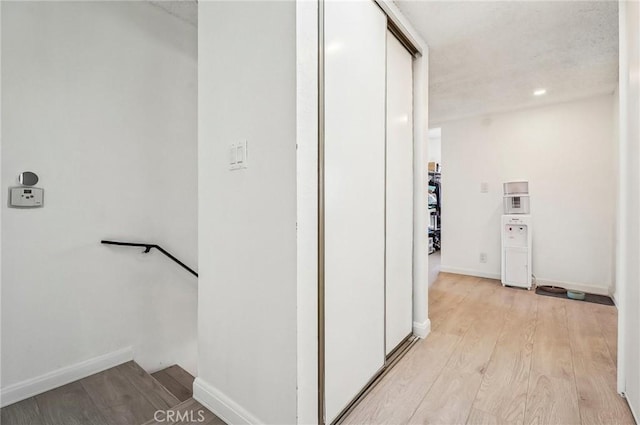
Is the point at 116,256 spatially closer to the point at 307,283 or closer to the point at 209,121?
the point at 209,121

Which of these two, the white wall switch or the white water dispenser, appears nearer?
the white wall switch

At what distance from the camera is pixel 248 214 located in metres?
1.34

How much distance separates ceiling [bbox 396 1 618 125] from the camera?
200 cm

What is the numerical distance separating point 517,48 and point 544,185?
7.05 feet

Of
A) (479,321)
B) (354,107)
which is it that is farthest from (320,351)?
(479,321)

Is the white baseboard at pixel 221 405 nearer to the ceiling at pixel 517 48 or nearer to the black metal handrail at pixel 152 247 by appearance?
the black metal handrail at pixel 152 247

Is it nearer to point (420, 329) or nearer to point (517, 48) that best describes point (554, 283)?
point (420, 329)

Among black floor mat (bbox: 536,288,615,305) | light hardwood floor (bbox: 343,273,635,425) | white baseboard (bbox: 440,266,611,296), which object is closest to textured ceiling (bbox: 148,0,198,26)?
light hardwood floor (bbox: 343,273,635,425)

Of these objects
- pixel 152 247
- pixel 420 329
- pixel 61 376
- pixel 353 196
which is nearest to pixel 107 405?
pixel 61 376

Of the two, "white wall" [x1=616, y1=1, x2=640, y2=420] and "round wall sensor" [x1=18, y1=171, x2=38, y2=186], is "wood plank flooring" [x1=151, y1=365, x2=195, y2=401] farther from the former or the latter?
"white wall" [x1=616, y1=1, x2=640, y2=420]

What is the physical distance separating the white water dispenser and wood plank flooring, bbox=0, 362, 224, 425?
12.6 ft

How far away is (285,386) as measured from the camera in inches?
47.1

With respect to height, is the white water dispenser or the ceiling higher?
the ceiling

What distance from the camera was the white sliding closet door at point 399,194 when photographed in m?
1.97
